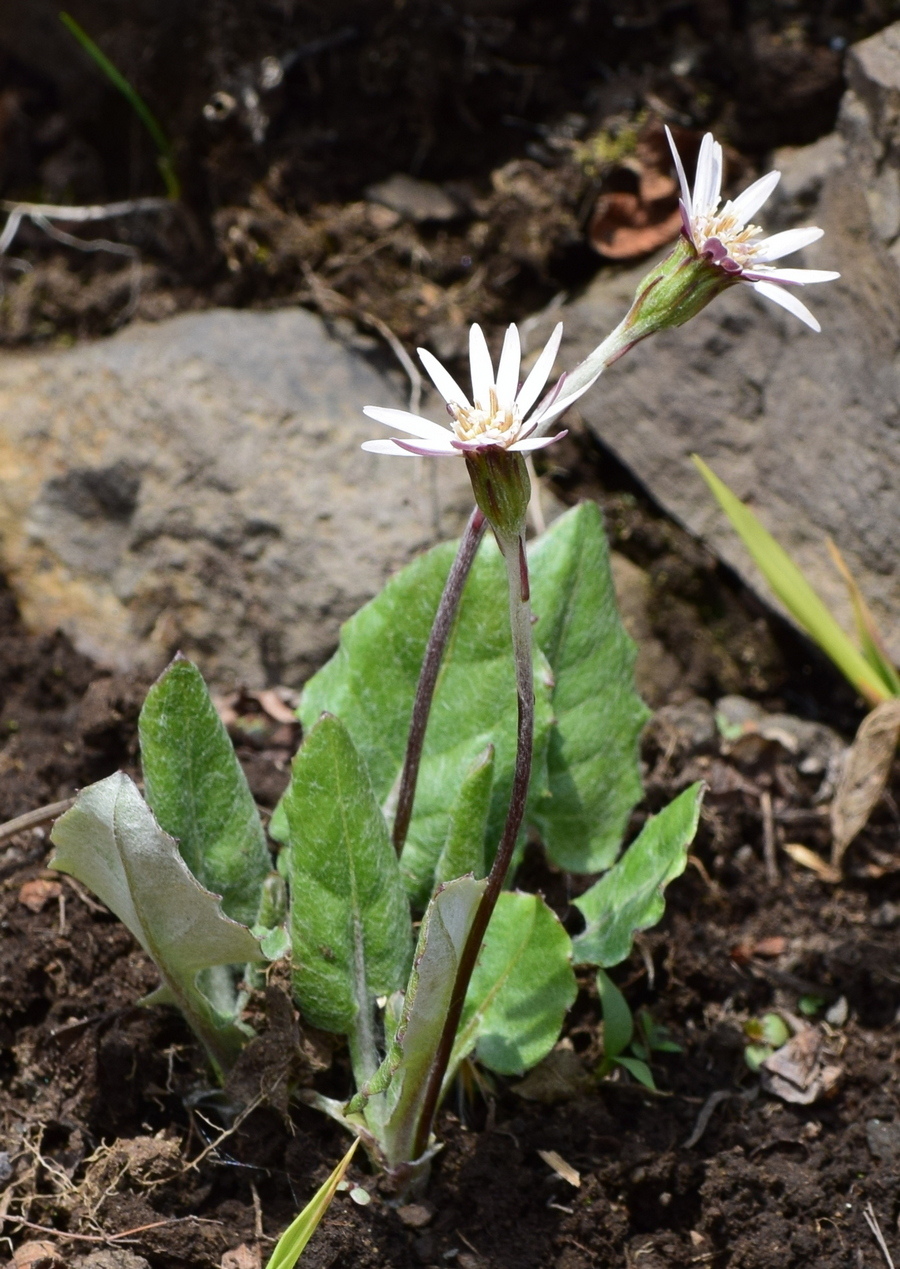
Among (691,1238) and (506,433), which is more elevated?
(506,433)

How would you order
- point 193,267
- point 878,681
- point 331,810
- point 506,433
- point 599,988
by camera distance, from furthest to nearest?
1. point 193,267
2. point 878,681
3. point 599,988
4. point 331,810
5. point 506,433

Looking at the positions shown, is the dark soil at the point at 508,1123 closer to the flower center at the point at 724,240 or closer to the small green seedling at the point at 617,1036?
the small green seedling at the point at 617,1036

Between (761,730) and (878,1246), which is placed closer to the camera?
(878,1246)

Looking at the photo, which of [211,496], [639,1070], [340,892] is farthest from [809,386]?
[340,892]

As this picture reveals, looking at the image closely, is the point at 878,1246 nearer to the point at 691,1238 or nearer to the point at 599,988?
the point at 691,1238

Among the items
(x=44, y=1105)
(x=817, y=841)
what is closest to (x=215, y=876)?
(x=44, y=1105)

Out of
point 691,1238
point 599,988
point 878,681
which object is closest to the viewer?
point 691,1238

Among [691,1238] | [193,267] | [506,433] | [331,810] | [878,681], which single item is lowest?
[691,1238]
